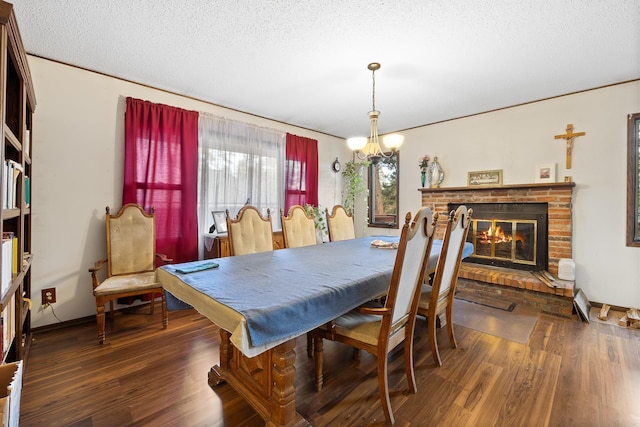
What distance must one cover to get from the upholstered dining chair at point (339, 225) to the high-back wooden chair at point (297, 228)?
0.92 feet

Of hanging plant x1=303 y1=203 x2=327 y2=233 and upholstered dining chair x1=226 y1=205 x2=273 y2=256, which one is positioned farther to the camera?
hanging plant x1=303 y1=203 x2=327 y2=233

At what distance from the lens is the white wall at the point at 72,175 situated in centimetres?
245

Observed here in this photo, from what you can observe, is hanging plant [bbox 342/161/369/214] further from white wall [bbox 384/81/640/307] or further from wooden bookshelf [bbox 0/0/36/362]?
wooden bookshelf [bbox 0/0/36/362]

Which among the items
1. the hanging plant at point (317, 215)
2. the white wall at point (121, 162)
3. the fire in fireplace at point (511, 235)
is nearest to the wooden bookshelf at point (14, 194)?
the white wall at point (121, 162)

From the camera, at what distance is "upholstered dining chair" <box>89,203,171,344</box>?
7.88 feet

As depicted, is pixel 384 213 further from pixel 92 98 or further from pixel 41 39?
pixel 41 39

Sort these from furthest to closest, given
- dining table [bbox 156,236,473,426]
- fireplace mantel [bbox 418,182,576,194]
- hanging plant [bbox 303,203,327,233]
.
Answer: hanging plant [bbox 303,203,327,233], fireplace mantel [bbox 418,182,576,194], dining table [bbox 156,236,473,426]

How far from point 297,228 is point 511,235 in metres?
2.79

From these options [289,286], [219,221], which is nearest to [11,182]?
[289,286]

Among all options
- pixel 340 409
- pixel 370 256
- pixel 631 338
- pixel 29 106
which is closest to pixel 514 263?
pixel 631 338

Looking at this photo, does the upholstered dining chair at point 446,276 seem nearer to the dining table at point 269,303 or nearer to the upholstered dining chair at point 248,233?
the dining table at point 269,303

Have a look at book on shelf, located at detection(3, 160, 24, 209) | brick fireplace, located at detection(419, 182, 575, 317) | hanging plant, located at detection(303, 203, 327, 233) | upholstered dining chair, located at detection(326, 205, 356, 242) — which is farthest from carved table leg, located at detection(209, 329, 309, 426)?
brick fireplace, located at detection(419, 182, 575, 317)

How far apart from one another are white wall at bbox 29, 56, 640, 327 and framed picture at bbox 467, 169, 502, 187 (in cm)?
8

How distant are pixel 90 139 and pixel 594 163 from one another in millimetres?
5218
